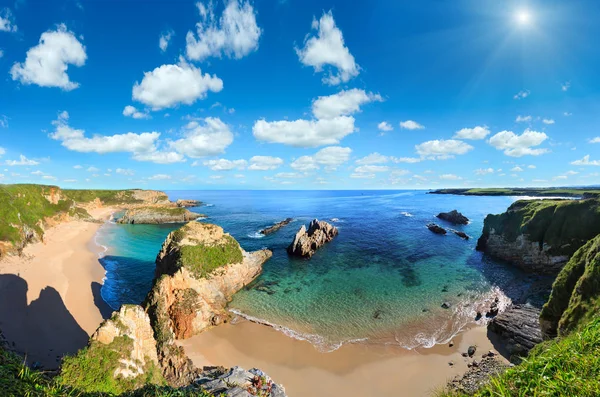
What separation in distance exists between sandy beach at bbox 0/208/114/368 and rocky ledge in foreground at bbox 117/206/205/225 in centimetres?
4062

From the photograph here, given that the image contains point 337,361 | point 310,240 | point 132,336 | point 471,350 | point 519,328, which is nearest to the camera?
point 132,336

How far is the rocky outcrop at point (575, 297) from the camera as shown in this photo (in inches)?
511

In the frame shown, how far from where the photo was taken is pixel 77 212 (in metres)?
83.8

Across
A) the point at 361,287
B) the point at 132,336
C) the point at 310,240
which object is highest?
the point at 132,336

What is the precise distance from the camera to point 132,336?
1548 cm

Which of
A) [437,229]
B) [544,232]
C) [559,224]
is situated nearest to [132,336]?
[559,224]

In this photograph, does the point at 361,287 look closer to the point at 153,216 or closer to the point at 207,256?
the point at 207,256

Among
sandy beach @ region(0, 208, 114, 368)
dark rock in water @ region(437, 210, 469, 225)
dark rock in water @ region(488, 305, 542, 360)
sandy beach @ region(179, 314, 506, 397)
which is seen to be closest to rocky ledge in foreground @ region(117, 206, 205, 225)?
sandy beach @ region(0, 208, 114, 368)

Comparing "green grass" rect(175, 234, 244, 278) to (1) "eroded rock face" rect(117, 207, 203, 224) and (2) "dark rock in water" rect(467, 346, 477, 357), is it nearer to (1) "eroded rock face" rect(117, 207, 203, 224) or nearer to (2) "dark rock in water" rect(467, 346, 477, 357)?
(2) "dark rock in water" rect(467, 346, 477, 357)

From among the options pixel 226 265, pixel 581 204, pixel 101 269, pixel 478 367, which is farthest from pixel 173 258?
pixel 581 204

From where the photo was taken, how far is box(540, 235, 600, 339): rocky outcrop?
1298 centimetres

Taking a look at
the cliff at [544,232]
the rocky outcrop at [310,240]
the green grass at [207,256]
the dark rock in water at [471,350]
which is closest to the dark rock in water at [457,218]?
the cliff at [544,232]

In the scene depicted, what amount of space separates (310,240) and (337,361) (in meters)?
30.4

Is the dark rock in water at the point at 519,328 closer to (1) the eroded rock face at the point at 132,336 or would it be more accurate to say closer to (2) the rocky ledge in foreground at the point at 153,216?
(1) the eroded rock face at the point at 132,336
